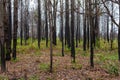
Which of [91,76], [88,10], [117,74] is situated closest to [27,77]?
[91,76]

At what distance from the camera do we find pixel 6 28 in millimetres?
14727

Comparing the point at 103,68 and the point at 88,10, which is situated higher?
the point at 88,10

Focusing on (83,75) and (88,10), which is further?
(88,10)

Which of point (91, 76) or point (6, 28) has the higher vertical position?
point (6, 28)

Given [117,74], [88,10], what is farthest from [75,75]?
[88,10]

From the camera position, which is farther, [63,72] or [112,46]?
[112,46]

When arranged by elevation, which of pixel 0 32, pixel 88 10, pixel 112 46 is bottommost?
pixel 112 46

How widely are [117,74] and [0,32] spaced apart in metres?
6.05

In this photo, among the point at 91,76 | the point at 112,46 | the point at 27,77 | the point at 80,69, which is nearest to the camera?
the point at 27,77

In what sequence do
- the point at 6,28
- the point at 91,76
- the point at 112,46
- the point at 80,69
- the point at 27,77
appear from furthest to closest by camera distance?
the point at 112,46 < the point at 6,28 < the point at 80,69 < the point at 91,76 < the point at 27,77

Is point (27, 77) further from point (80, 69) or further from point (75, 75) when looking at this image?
point (80, 69)

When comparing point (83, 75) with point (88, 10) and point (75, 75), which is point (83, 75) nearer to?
point (75, 75)

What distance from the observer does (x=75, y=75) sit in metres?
10.9

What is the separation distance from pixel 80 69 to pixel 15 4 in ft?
20.3
